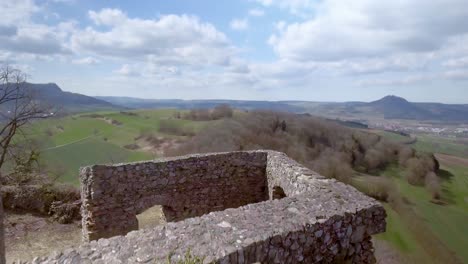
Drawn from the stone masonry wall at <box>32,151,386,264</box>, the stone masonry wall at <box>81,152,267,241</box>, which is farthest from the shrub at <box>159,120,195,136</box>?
the stone masonry wall at <box>32,151,386,264</box>

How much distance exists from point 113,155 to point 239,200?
20244 mm

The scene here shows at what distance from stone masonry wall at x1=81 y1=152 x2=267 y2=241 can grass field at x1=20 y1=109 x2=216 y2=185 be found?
22.3 ft

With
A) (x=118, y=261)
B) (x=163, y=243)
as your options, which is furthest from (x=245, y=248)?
(x=118, y=261)

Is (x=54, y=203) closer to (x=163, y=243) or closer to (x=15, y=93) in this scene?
(x=15, y=93)

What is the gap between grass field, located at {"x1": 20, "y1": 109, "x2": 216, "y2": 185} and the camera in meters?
19.6

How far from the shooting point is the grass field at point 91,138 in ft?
64.4

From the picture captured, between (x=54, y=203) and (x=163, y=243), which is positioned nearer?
(x=163, y=243)

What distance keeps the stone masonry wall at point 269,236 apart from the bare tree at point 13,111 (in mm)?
8917

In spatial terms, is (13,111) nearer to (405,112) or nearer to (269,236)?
(269,236)

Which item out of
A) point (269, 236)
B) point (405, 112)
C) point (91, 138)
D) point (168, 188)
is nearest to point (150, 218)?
point (168, 188)

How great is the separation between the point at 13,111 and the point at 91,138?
23141 millimetres

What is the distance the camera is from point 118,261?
11.7 ft

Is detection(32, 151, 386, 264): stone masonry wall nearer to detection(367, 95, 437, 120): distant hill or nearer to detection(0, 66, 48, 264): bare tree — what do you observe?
detection(0, 66, 48, 264): bare tree

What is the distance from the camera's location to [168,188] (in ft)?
28.8
